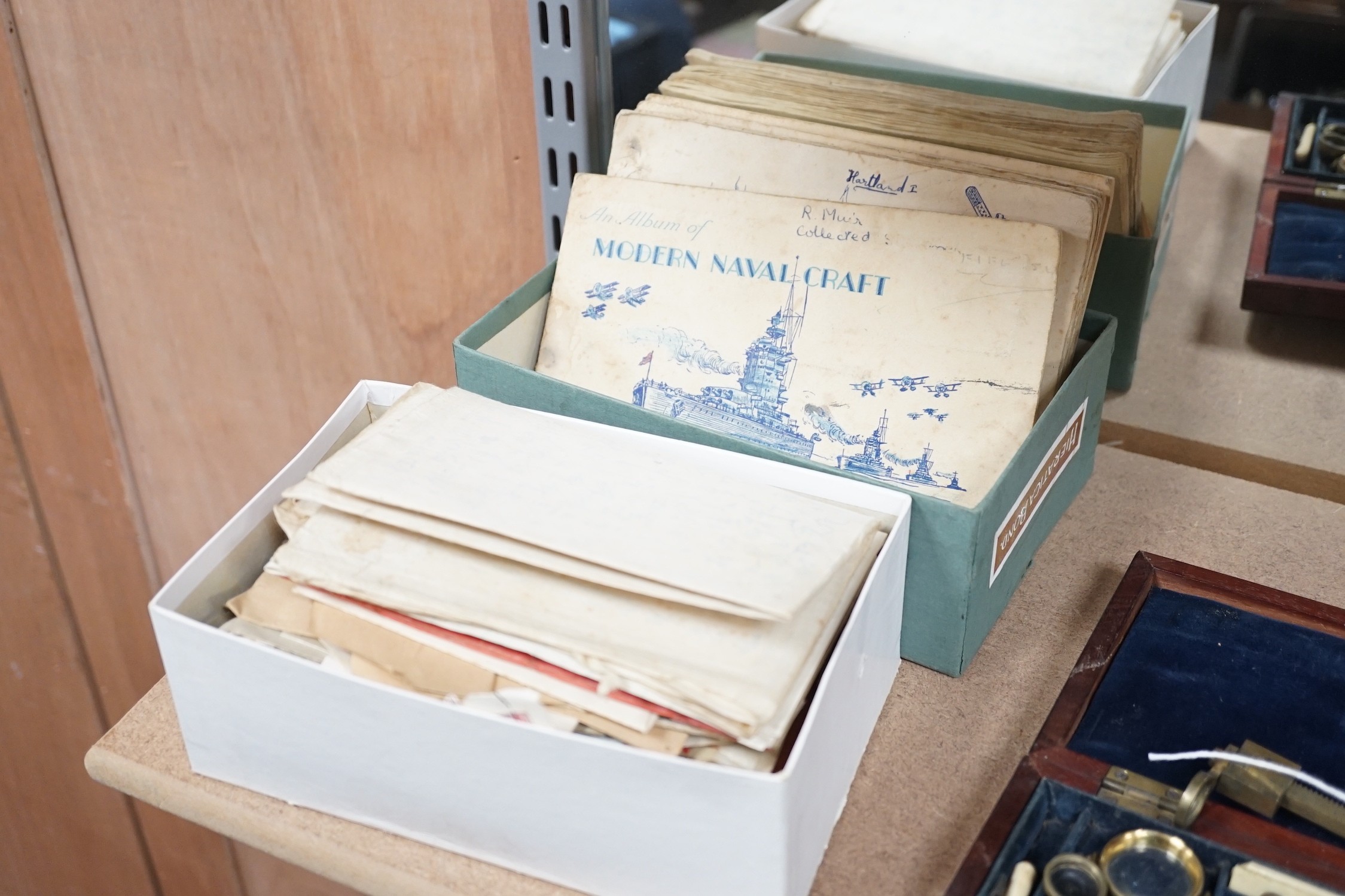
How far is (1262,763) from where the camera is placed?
1.96 feet

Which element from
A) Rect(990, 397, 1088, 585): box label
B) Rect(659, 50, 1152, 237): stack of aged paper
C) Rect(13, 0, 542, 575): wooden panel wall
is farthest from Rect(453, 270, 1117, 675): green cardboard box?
Rect(13, 0, 542, 575): wooden panel wall

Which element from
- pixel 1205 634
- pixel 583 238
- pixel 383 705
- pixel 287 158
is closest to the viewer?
pixel 383 705

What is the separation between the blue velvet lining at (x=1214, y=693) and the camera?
0.64 metres

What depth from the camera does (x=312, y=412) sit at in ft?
4.20

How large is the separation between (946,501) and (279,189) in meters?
0.74

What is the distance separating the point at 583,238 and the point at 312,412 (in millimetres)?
559

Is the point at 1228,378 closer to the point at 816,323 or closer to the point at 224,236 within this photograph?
the point at 816,323

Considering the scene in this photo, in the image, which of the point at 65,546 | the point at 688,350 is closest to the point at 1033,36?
the point at 688,350

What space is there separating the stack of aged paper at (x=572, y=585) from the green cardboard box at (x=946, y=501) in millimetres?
39

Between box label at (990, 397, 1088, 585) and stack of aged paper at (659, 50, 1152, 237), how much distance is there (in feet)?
0.54

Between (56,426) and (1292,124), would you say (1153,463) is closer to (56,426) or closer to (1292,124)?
(1292,124)

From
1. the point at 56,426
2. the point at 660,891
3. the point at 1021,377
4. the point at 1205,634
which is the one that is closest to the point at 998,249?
the point at 1021,377

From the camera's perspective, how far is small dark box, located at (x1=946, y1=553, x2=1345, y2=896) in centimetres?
57

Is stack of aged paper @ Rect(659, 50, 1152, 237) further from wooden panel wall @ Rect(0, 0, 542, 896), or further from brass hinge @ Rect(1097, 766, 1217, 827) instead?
brass hinge @ Rect(1097, 766, 1217, 827)
